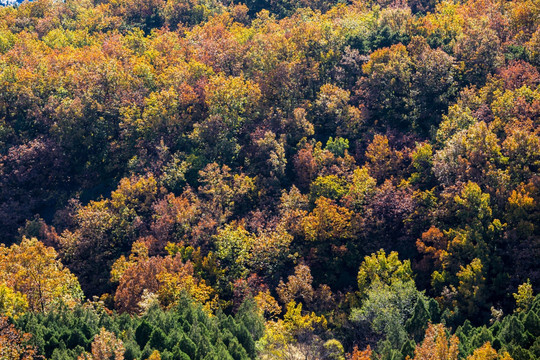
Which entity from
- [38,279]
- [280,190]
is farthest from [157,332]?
[280,190]

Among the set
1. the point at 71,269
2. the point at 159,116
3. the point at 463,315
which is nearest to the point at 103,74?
the point at 159,116

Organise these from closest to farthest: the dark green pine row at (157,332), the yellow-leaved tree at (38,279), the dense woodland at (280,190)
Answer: the dark green pine row at (157,332), the dense woodland at (280,190), the yellow-leaved tree at (38,279)

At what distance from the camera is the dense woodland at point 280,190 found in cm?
5434

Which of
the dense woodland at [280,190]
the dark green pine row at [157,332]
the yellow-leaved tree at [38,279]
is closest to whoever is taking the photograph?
the dark green pine row at [157,332]

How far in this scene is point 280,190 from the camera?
74.0 metres

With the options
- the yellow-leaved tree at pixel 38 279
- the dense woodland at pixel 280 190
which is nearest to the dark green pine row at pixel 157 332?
the dense woodland at pixel 280 190

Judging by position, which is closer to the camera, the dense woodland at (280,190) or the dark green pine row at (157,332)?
the dark green pine row at (157,332)

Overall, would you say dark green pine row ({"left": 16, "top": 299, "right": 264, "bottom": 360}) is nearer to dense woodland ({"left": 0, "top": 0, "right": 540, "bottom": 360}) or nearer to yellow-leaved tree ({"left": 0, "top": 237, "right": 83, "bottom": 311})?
dense woodland ({"left": 0, "top": 0, "right": 540, "bottom": 360})

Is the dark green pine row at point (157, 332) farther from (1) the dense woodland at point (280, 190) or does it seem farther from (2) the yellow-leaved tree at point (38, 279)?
(2) the yellow-leaved tree at point (38, 279)

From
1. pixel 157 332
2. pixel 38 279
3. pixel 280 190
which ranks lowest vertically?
pixel 280 190

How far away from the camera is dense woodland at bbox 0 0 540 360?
5434 centimetres

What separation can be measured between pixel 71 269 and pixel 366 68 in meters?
44.2

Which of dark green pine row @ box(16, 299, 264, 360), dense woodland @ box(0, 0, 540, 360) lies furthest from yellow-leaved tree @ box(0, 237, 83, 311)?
dark green pine row @ box(16, 299, 264, 360)

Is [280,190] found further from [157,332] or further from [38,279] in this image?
[38,279]
